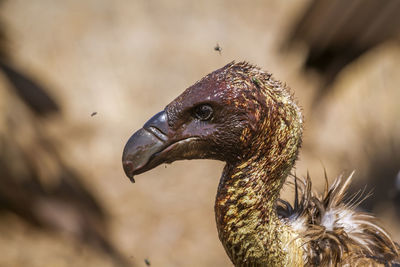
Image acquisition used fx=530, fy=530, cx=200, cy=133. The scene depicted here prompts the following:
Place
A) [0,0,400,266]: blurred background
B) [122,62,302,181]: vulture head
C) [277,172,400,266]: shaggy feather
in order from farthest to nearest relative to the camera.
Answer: [0,0,400,266]: blurred background, [277,172,400,266]: shaggy feather, [122,62,302,181]: vulture head

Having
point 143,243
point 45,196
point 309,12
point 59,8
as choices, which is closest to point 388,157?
point 309,12

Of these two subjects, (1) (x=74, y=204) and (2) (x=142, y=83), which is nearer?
(1) (x=74, y=204)

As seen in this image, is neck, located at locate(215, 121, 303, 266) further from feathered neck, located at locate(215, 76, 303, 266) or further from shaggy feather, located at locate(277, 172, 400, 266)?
shaggy feather, located at locate(277, 172, 400, 266)

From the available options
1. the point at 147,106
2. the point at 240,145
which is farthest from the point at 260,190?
the point at 147,106

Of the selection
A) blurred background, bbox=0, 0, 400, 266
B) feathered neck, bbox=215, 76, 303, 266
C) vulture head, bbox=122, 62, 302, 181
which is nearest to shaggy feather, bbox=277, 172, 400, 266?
feathered neck, bbox=215, 76, 303, 266

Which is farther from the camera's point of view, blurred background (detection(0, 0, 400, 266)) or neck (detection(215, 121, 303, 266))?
blurred background (detection(0, 0, 400, 266))

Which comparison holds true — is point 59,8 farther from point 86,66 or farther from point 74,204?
point 74,204

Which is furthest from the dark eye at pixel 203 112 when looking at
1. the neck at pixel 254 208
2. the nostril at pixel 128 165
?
the nostril at pixel 128 165
